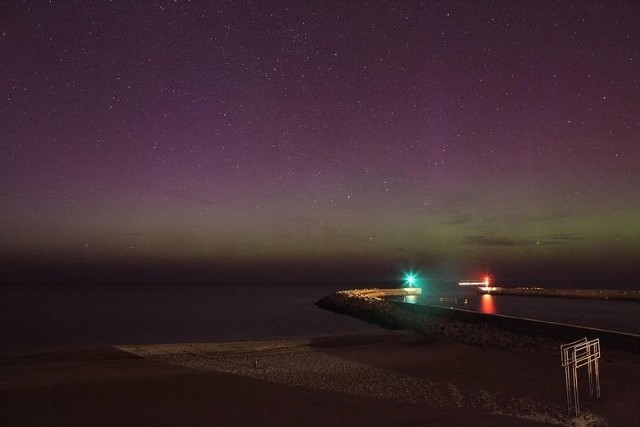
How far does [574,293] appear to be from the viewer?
70.1 m

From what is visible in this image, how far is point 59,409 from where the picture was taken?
1135cm

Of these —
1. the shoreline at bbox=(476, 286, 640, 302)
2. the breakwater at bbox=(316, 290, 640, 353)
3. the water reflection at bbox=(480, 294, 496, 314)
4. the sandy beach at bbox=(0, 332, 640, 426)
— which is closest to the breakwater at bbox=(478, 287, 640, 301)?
the shoreline at bbox=(476, 286, 640, 302)

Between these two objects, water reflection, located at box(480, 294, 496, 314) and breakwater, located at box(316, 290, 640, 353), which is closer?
breakwater, located at box(316, 290, 640, 353)

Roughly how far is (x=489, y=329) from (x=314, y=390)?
1412cm

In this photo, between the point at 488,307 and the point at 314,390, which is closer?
the point at 314,390

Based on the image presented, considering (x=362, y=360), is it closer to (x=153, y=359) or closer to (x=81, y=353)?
(x=153, y=359)

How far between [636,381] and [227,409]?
937 centimetres

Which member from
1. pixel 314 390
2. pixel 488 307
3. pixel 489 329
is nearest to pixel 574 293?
pixel 488 307

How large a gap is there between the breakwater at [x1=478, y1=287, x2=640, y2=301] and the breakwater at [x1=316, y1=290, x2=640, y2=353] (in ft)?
103

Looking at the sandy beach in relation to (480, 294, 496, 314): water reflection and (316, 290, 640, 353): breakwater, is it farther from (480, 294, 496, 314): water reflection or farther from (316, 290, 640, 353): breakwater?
(480, 294, 496, 314): water reflection

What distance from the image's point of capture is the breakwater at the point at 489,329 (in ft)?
58.5

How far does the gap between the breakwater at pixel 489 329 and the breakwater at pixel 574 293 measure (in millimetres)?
31246

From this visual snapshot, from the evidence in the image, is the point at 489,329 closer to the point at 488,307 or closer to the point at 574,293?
the point at 488,307

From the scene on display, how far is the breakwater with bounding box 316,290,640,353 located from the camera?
1783 cm
